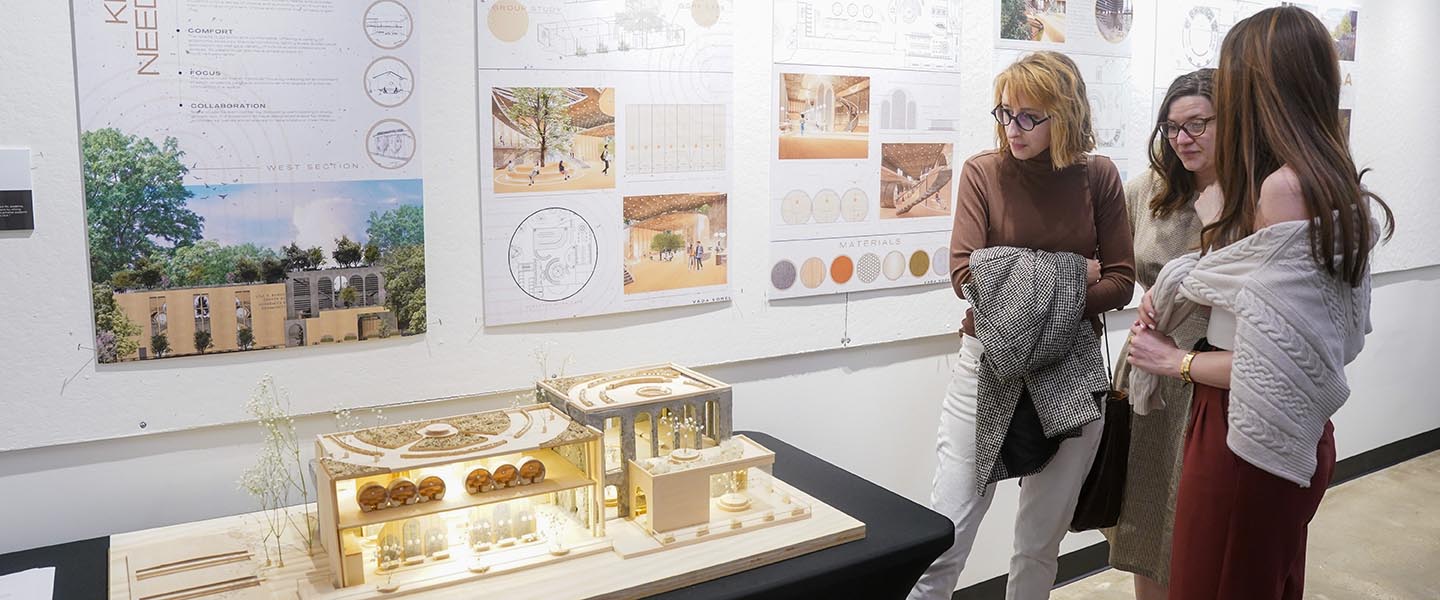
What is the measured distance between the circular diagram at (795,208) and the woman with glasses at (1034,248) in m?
0.48

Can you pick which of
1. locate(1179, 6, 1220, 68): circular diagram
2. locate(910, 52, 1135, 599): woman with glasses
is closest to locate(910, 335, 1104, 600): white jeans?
locate(910, 52, 1135, 599): woman with glasses

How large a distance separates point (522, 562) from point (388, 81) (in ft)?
3.43

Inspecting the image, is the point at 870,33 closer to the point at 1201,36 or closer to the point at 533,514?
the point at 1201,36

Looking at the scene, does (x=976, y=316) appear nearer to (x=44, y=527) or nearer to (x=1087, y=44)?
(x=1087, y=44)

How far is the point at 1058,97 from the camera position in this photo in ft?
7.86

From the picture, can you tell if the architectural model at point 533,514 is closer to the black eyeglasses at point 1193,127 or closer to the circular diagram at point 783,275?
the circular diagram at point 783,275

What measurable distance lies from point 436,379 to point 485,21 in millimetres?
802

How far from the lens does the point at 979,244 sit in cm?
254

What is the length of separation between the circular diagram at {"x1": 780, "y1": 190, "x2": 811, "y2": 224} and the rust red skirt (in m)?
1.08

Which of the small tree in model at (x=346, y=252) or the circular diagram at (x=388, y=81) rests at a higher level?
the circular diagram at (x=388, y=81)

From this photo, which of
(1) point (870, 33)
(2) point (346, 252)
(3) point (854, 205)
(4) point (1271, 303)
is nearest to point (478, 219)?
(2) point (346, 252)

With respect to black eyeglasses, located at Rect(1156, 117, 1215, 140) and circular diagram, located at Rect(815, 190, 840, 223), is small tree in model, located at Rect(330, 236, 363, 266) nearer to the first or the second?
circular diagram, located at Rect(815, 190, 840, 223)

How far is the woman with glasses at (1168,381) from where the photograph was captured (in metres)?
2.61

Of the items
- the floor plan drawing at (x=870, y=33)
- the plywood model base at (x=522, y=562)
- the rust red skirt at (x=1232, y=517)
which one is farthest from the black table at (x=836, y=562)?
the floor plan drawing at (x=870, y=33)
